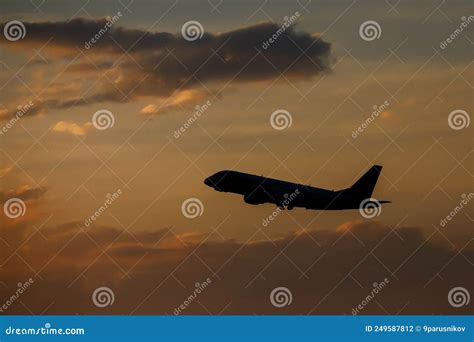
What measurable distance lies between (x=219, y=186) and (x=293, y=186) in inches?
320

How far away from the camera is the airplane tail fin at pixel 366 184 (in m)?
95.6

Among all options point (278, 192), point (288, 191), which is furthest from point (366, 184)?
point (278, 192)

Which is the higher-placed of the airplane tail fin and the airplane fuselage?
the airplane tail fin

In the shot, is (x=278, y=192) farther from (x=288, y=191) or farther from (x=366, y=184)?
(x=366, y=184)

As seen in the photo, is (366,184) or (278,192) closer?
(278,192)

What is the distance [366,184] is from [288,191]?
9.69 metres

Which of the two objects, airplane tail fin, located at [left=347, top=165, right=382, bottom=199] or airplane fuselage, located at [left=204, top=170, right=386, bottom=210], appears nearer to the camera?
airplane fuselage, located at [left=204, top=170, right=386, bottom=210]

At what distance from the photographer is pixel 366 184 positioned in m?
96.4

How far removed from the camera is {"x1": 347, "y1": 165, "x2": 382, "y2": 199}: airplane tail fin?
9556 centimetres
